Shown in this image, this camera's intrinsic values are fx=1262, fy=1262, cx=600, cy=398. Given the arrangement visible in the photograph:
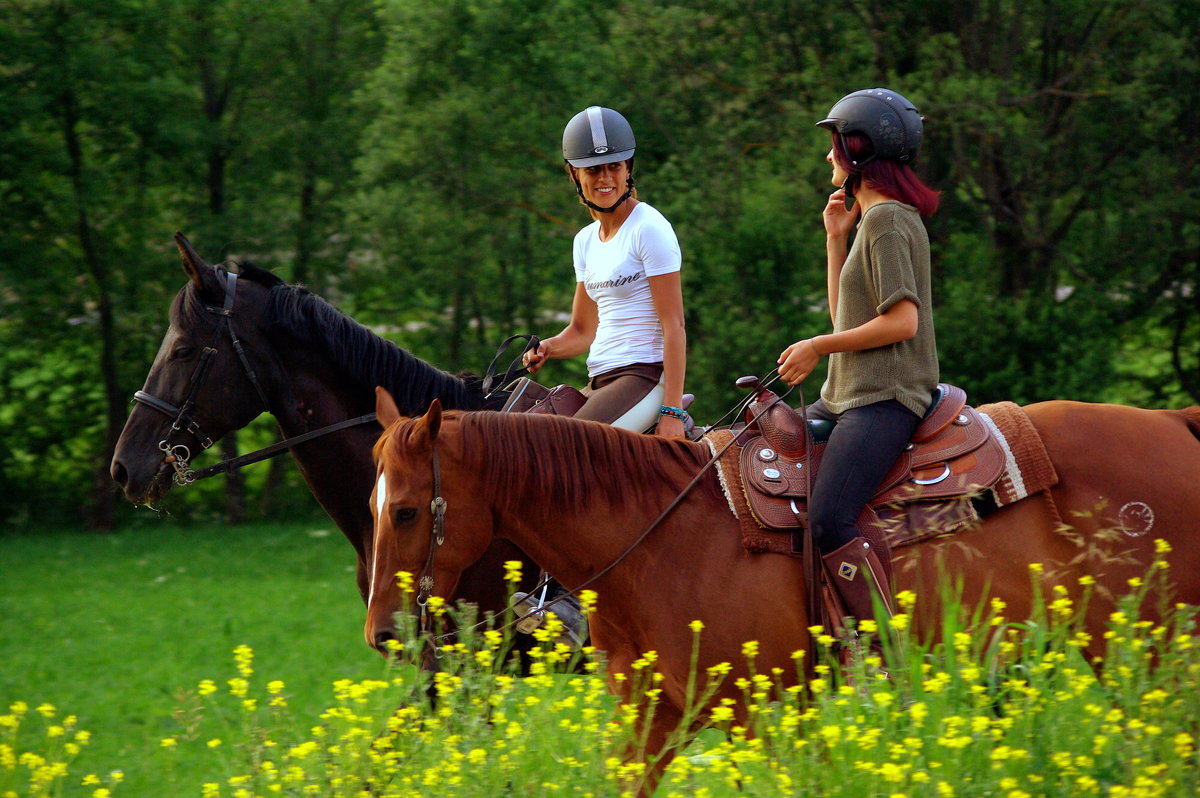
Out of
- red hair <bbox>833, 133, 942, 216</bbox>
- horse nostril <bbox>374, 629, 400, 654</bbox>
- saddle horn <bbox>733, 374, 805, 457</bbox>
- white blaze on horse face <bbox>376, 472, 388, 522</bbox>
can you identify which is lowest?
horse nostril <bbox>374, 629, 400, 654</bbox>

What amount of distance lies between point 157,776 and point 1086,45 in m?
11.4

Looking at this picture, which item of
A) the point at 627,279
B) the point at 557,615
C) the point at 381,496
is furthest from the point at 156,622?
the point at 381,496

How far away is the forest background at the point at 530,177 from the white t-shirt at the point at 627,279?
6.59 m

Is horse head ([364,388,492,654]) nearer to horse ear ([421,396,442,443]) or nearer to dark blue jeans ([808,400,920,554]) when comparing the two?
horse ear ([421,396,442,443])

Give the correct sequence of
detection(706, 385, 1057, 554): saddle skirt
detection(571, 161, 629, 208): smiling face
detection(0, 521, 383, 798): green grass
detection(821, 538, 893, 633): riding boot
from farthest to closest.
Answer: detection(0, 521, 383, 798): green grass
detection(571, 161, 629, 208): smiling face
detection(706, 385, 1057, 554): saddle skirt
detection(821, 538, 893, 633): riding boot

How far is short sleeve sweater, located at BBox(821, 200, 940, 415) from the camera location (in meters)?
4.21

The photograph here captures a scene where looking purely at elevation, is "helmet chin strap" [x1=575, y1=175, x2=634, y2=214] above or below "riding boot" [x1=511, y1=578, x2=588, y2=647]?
above

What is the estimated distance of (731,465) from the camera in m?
4.51

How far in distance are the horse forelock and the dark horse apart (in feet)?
3.63

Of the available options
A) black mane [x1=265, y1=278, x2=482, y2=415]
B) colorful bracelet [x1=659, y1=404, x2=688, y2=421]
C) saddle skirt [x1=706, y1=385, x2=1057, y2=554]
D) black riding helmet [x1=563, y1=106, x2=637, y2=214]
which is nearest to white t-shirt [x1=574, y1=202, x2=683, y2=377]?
black riding helmet [x1=563, y1=106, x2=637, y2=214]

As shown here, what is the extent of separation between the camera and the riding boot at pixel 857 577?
416 centimetres

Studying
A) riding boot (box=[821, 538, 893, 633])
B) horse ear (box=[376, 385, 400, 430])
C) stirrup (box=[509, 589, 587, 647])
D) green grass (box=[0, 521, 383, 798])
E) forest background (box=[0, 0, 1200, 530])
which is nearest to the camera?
riding boot (box=[821, 538, 893, 633])

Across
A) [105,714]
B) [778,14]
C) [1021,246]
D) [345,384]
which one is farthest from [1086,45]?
[105,714]

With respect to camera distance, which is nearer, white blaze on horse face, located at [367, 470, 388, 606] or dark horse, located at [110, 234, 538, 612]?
white blaze on horse face, located at [367, 470, 388, 606]
